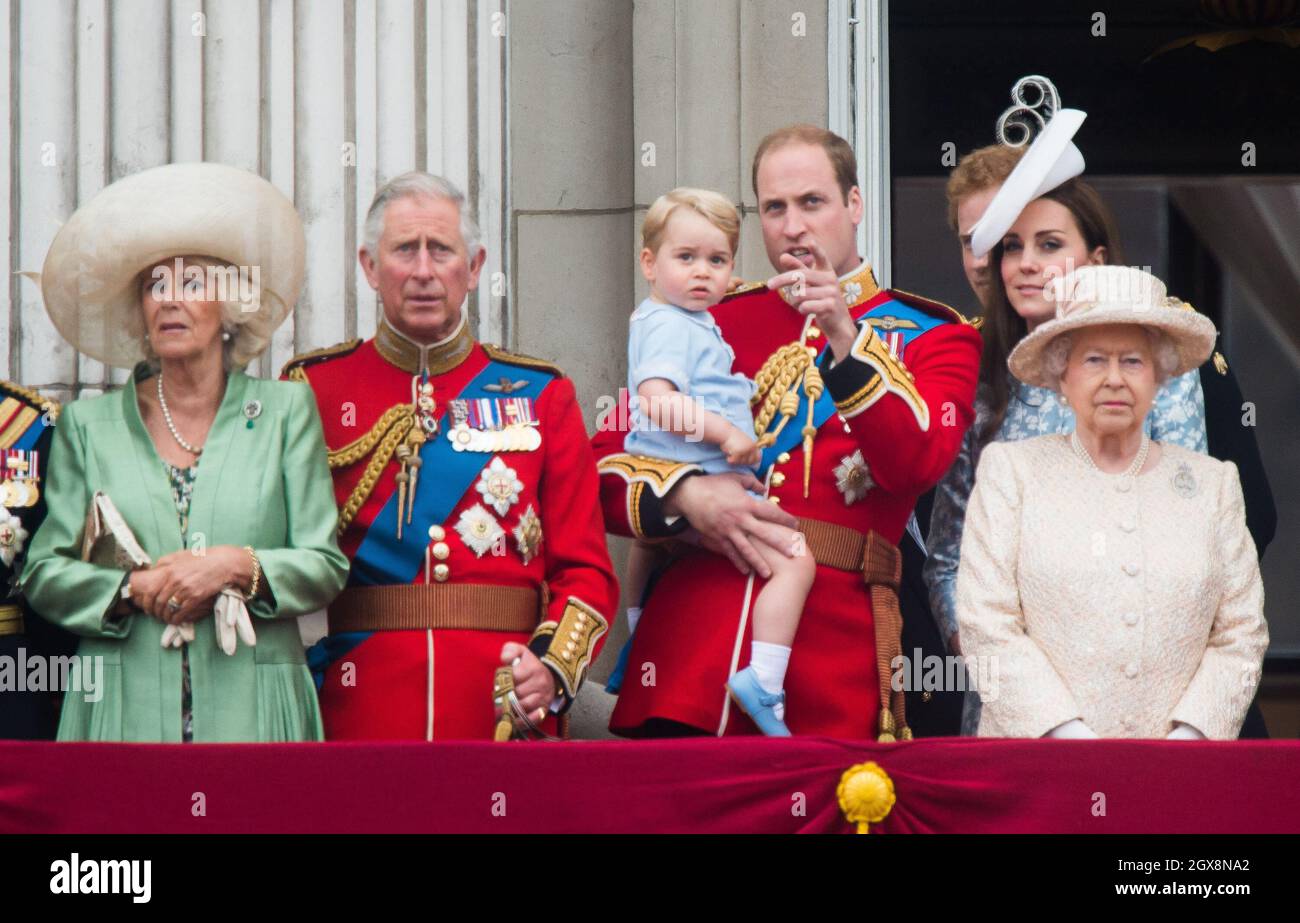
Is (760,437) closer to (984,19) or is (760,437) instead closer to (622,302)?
(622,302)

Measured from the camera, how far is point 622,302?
7.22m

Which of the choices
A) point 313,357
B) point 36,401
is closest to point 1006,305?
point 313,357

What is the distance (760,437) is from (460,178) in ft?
6.21

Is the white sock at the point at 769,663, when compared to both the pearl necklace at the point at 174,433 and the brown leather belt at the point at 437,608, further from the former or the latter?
the pearl necklace at the point at 174,433

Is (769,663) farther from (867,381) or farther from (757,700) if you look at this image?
(867,381)

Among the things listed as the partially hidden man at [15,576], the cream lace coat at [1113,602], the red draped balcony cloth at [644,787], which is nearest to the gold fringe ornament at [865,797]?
the red draped balcony cloth at [644,787]

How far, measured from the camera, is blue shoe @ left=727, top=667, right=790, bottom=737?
210 inches

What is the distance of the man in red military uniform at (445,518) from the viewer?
5355mm

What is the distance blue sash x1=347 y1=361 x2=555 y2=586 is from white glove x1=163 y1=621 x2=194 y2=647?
419 mm

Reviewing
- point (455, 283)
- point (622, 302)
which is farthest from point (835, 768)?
point (622, 302)

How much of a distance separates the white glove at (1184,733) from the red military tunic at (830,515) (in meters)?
0.66

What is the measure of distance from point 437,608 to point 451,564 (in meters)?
0.10

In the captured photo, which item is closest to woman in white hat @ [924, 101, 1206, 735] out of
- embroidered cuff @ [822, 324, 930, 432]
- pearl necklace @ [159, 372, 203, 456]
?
embroidered cuff @ [822, 324, 930, 432]
